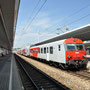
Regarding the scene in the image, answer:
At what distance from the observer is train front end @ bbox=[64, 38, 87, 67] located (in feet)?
32.9

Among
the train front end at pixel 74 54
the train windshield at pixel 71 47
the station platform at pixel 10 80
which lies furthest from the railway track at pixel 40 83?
the train windshield at pixel 71 47

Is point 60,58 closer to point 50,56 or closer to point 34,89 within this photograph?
point 50,56

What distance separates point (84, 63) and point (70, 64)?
1321 mm

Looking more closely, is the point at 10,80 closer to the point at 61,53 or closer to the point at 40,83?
the point at 40,83

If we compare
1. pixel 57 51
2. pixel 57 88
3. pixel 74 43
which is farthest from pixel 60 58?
pixel 57 88

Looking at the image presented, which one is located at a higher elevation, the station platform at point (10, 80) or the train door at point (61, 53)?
the train door at point (61, 53)

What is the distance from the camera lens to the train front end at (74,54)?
1002cm

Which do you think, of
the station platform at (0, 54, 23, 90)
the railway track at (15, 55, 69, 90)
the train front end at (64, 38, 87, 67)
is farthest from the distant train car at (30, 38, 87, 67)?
the station platform at (0, 54, 23, 90)

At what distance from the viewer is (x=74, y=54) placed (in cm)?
1027

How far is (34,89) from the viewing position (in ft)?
20.1

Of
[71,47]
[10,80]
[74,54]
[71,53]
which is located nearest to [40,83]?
[10,80]

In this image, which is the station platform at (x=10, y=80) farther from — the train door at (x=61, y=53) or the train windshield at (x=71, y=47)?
the train windshield at (x=71, y=47)

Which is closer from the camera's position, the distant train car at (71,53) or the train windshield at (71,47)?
the distant train car at (71,53)

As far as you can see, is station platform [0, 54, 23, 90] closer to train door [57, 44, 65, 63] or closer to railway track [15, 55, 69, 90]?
railway track [15, 55, 69, 90]
